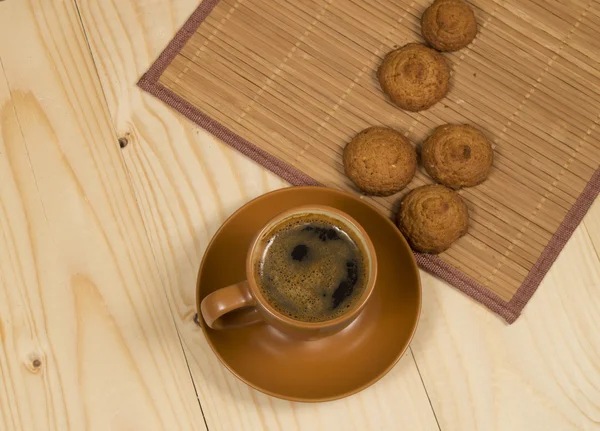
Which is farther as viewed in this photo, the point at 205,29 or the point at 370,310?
the point at 205,29

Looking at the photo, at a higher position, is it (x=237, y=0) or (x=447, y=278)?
(x=237, y=0)

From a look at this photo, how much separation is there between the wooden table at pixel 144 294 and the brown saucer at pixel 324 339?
105 millimetres

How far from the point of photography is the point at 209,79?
0.93 meters

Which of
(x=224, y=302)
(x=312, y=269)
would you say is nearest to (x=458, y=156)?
(x=312, y=269)

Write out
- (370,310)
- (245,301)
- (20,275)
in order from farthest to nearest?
(20,275)
(370,310)
(245,301)

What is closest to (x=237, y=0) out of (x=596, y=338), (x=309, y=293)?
(x=309, y=293)

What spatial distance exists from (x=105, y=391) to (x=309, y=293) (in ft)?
1.11

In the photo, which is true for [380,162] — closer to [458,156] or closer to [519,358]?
[458,156]

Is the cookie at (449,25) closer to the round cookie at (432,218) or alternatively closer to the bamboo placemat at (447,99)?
the bamboo placemat at (447,99)

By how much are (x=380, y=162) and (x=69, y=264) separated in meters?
0.44

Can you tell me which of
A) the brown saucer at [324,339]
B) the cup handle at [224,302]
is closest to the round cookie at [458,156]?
the brown saucer at [324,339]

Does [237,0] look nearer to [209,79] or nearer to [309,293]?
[209,79]

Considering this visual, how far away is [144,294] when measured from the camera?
89cm

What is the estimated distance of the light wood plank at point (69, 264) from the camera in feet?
2.86
